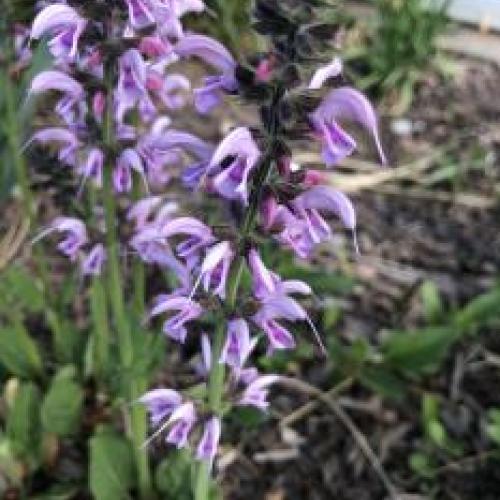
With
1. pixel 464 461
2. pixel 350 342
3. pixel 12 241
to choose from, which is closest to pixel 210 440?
pixel 464 461

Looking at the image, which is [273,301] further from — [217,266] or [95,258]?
[95,258]

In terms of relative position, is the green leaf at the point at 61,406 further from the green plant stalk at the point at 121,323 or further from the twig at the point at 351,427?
the twig at the point at 351,427

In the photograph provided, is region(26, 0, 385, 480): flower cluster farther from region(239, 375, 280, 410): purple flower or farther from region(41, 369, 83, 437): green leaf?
region(41, 369, 83, 437): green leaf

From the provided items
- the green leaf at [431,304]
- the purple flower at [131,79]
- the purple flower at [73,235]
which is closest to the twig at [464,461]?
the green leaf at [431,304]

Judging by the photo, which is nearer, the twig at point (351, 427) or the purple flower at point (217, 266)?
the purple flower at point (217, 266)

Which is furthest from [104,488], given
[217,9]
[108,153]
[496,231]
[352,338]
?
[217,9]

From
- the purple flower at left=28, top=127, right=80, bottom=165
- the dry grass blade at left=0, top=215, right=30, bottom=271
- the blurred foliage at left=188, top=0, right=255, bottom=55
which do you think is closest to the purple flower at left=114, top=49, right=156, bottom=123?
the purple flower at left=28, top=127, right=80, bottom=165

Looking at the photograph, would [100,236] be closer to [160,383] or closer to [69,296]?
[69,296]
